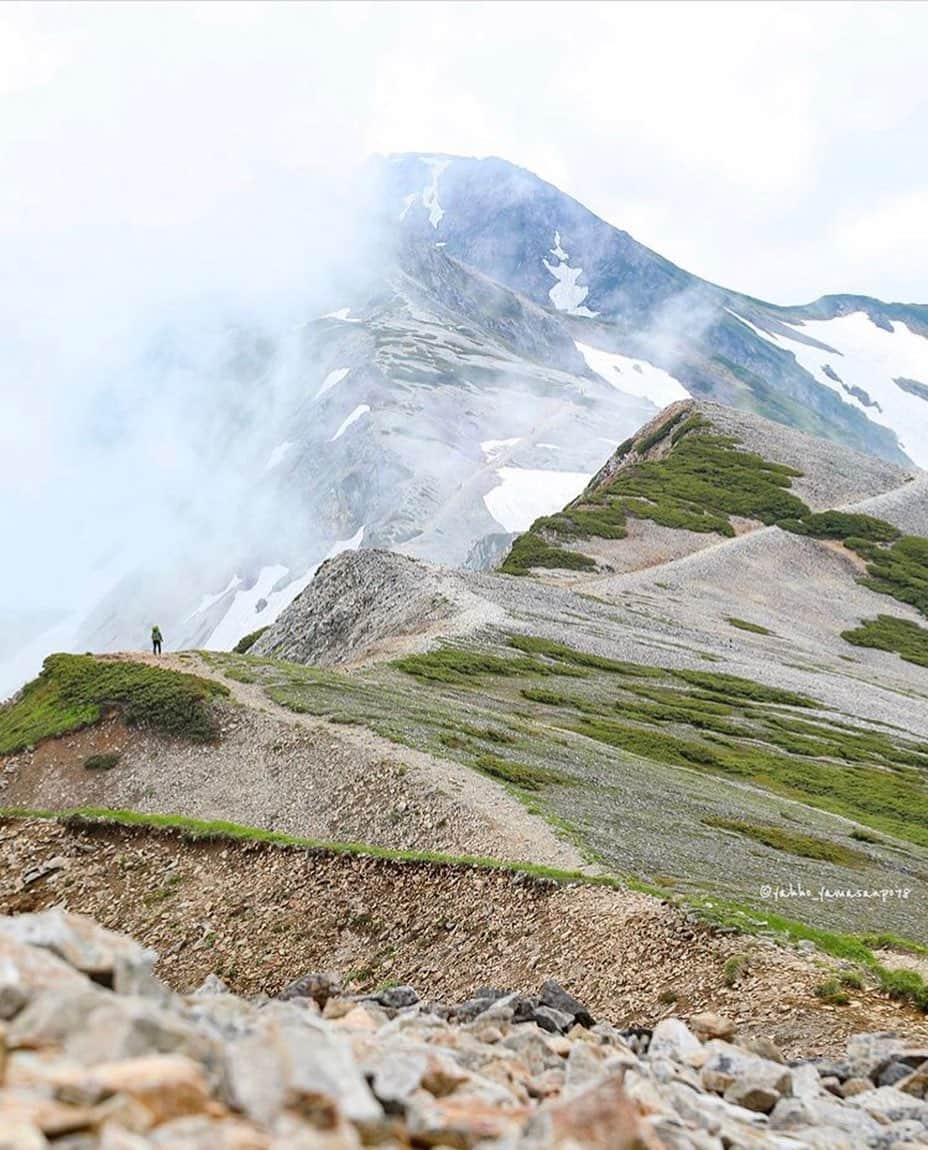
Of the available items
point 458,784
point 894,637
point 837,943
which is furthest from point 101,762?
point 894,637

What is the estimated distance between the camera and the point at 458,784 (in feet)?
106

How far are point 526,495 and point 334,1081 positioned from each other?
183 metres

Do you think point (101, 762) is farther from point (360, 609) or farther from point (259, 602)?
point (259, 602)

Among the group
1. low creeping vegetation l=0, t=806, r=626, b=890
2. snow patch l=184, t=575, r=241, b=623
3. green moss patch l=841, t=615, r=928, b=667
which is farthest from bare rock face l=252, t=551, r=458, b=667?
snow patch l=184, t=575, r=241, b=623

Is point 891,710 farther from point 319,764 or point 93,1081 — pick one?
point 93,1081

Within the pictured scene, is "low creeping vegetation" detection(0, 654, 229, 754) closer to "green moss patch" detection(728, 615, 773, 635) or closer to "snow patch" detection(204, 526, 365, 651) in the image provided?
"green moss patch" detection(728, 615, 773, 635)

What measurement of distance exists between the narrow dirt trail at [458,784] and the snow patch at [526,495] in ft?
439

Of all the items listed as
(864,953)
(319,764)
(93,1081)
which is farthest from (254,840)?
(93,1081)

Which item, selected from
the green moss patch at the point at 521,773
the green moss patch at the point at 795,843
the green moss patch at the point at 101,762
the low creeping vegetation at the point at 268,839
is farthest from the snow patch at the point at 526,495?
the low creeping vegetation at the point at 268,839

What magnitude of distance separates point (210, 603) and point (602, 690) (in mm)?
131547

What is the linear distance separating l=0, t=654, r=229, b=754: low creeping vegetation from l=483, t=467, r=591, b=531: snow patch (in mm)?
129298

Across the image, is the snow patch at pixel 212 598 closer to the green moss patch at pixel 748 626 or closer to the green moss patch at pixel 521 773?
the green moss patch at pixel 748 626

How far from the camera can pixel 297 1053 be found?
692 cm

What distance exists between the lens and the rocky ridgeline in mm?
5910
